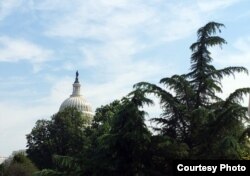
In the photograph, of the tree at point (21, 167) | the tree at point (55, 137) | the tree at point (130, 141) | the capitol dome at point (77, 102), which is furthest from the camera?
the capitol dome at point (77, 102)

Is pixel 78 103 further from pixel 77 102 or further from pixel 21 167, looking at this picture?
pixel 21 167

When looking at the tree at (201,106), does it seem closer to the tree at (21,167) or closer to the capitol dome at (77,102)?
the tree at (21,167)

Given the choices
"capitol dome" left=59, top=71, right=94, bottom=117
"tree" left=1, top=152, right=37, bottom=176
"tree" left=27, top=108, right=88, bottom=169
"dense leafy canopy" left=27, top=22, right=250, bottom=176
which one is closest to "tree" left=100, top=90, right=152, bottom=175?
"dense leafy canopy" left=27, top=22, right=250, bottom=176

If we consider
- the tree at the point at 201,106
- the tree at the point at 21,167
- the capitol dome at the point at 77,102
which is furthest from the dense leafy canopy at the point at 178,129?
the capitol dome at the point at 77,102

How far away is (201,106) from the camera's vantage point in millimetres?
21031

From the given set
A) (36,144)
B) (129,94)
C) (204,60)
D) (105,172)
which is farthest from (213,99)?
(36,144)

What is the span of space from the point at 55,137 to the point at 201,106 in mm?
42226

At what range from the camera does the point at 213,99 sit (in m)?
21.3

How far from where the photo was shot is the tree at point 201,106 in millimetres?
19328

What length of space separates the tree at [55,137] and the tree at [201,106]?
1488 inches

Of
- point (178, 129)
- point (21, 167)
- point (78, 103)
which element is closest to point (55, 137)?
point (21, 167)

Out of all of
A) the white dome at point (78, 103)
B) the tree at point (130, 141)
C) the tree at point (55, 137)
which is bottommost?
the tree at point (130, 141)

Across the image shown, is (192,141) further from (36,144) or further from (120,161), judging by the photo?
(36,144)

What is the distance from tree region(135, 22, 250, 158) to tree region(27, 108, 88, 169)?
37801mm
